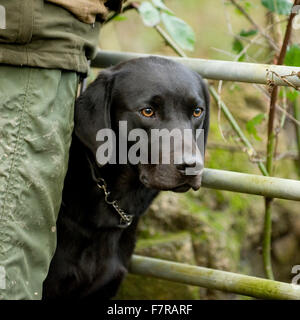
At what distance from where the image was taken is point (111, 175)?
101 inches

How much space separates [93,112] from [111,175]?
0.96 ft

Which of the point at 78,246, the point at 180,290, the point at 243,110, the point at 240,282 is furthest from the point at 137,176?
the point at 243,110

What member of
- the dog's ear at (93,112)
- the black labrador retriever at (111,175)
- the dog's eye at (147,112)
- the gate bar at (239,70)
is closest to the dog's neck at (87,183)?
the black labrador retriever at (111,175)

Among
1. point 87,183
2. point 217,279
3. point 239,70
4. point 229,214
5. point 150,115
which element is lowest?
point 217,279

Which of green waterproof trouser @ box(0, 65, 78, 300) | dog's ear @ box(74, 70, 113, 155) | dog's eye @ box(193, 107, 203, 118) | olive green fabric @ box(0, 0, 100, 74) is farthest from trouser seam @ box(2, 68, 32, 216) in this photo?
dog's eye @ box(193, 107, 203, 118)

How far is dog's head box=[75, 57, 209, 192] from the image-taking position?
7.65 ft

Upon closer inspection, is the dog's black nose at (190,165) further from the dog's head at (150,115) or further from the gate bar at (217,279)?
the gate bar at (217,279)

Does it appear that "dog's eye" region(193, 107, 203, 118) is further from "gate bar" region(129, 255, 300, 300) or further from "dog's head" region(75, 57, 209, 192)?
"gate bar" region(129, 255, 300, 300)

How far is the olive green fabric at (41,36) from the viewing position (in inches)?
78.0

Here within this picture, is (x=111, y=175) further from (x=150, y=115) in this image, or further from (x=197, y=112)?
(x=197, y=112)

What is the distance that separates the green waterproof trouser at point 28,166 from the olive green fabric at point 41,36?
4 centimetres

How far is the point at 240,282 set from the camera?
262 centimetres

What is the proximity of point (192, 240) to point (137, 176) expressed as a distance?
1123mm

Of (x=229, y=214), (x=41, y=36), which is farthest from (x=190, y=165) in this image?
(x=229, y=214)
